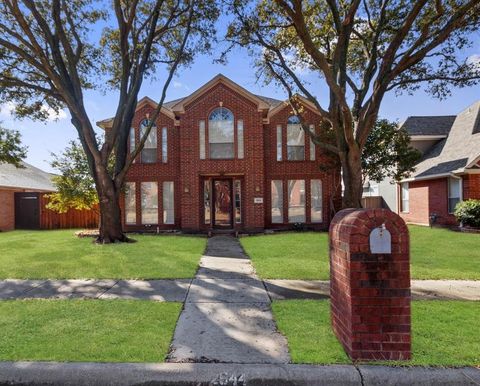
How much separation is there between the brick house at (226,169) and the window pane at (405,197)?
7.36m

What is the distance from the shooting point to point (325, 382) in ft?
9.84

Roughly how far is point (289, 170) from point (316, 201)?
6.48ft

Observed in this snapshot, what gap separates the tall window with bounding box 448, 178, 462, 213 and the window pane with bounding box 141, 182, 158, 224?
14451 millimetres

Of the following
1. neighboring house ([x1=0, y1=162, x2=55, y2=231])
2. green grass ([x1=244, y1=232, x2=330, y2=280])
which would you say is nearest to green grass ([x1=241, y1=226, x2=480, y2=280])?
green grass ([x1=244, y1=232, x2=330, y2=280])

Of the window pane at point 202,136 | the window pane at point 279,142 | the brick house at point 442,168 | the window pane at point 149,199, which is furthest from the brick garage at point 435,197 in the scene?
the window pane at point 149,199

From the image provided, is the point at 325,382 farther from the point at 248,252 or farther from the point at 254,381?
the point at 248,252

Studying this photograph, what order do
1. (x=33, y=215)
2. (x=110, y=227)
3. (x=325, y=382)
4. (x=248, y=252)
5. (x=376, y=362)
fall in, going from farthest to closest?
(x=33, y=215)
(x=110, y=227)
(x=248, y=252)
(x=376, y=362)
(x=325, y=382)

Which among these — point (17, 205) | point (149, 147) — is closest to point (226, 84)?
point (149, 147)

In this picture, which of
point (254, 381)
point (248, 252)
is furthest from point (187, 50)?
point (254, 381)

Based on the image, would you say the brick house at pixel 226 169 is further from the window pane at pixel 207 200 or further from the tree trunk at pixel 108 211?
the tree trunk at pixel 108 211

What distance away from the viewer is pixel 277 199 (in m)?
16.2

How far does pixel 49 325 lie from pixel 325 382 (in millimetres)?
3309

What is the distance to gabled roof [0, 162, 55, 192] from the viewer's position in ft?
66.2

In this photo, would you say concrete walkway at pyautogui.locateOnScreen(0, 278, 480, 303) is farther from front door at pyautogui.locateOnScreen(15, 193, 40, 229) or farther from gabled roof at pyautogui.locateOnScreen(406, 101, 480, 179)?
front door at pyautogui.locateOnScreen(15, 193, 40, 229)
